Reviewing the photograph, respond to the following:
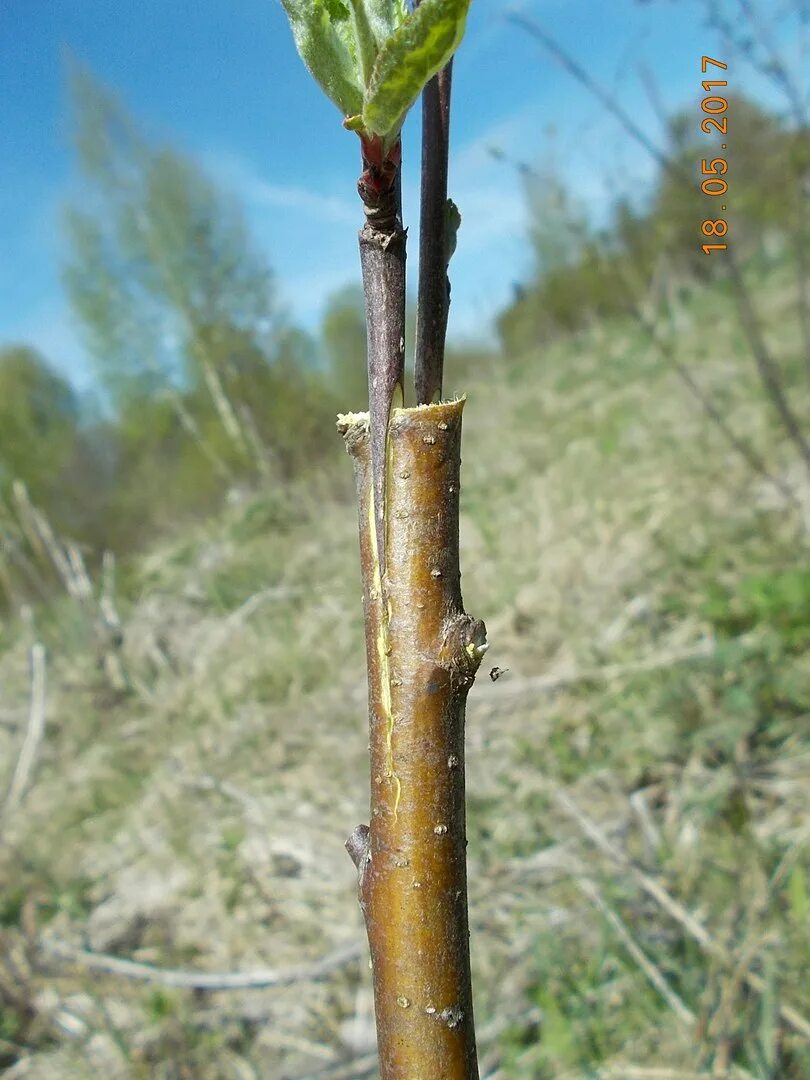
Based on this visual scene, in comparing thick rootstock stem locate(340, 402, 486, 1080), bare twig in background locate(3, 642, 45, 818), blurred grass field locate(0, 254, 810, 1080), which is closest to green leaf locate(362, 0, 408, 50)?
thick rootstock stem locate(340, 402, 486, 1080)

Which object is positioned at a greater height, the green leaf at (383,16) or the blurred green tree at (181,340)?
the blurred green tree at (181,340)

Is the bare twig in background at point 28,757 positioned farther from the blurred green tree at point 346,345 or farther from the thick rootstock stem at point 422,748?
the blurred green tree at point 346,345

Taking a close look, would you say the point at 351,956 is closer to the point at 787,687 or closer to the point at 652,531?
the point at 787,687

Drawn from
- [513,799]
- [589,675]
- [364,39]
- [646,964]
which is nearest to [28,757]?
[513,799]

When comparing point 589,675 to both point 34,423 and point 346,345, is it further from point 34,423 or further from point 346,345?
point 34,423

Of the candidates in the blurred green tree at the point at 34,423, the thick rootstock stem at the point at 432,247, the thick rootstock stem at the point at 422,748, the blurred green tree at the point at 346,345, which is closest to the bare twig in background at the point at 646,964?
the thick rootstock stem at the point at 422,748

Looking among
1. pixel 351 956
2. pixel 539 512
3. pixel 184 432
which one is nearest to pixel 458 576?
pixel 351 956
